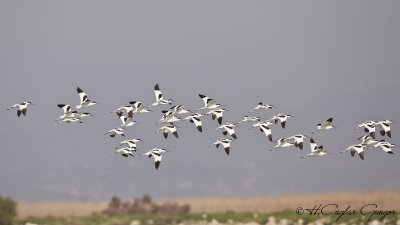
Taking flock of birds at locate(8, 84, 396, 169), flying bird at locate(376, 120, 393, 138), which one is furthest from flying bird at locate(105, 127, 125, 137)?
flying bird at locate(376, 120, 393, 138)

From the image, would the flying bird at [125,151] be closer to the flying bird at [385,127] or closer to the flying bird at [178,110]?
the flying bird at [178,110]

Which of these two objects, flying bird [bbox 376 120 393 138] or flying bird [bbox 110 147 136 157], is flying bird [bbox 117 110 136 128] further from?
flying bird [bbox 376 120 393 138]

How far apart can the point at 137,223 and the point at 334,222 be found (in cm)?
932

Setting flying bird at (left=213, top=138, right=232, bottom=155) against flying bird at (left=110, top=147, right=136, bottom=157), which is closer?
Answer: flying bird at (left=110, top=147, right=136, bottom=157)

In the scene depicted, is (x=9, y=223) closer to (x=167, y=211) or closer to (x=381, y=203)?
(x=167, y=211)

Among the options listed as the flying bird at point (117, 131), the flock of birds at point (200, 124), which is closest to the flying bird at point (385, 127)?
the flock of birds at point (200, 124)

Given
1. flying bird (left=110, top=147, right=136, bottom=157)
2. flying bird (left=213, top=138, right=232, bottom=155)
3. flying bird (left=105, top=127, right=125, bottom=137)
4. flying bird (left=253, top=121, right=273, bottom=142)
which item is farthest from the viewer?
flying bird (left=253, top=121, right=273, bottom=142)

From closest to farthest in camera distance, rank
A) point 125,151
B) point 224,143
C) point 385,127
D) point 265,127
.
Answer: point 125,151 < point 224,143 < point 385,127 < point 265,127

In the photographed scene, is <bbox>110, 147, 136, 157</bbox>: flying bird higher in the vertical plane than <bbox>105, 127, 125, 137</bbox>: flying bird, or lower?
lower

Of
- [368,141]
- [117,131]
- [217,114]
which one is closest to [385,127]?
[368,141]

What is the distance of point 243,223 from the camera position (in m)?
56.8

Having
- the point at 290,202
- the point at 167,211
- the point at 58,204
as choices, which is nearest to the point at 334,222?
the point at 290,202
